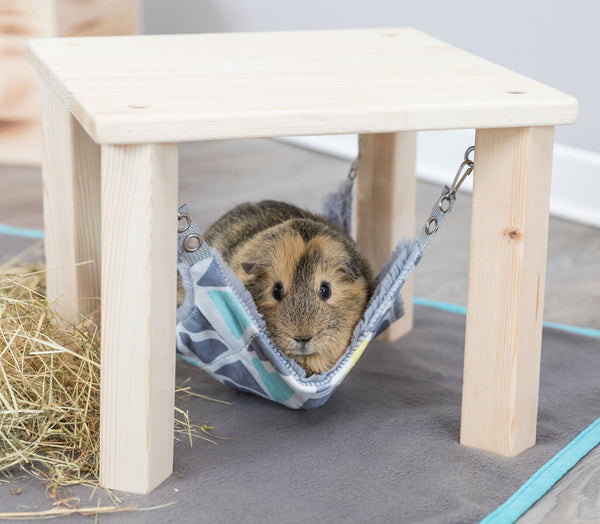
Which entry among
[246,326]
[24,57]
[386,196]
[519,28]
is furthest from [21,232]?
[519,28]

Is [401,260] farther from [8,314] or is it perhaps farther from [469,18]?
[469,18]

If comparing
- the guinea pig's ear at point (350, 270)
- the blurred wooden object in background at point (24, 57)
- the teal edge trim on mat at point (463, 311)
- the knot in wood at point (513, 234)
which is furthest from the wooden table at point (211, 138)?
the blurred wooden object in background at point (24, 57)

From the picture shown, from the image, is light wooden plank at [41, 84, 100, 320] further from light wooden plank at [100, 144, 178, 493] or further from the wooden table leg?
the wooden table leg

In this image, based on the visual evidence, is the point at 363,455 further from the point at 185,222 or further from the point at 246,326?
the point at 185,222

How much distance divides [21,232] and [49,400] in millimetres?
1016

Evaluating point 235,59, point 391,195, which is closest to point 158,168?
point 235,59

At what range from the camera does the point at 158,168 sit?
39.8 inches

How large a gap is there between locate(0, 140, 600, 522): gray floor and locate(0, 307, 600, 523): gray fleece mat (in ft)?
0.47

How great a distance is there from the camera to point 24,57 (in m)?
2.61

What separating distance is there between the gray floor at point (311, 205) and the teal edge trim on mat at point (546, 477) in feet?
0.06

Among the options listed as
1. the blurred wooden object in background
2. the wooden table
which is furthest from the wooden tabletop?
the blurred wooden object in background

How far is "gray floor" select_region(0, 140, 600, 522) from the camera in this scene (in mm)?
1923

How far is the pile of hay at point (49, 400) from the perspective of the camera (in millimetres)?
1163

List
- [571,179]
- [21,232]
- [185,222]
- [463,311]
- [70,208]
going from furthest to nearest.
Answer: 1. [571,179]
2. [21,232]
3. [463,311]
4. [70,208]
5. [185,222]
